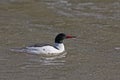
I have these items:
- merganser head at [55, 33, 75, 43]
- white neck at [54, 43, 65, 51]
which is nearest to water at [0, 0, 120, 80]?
white neck at [54, 43, 65, 51]

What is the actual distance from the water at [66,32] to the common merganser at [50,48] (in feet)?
0.69

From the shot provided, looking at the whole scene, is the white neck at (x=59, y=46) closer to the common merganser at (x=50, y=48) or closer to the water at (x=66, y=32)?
the common merganser at (x=50, y=48)

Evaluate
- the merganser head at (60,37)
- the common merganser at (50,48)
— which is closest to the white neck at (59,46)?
the common merganser at (50,48)

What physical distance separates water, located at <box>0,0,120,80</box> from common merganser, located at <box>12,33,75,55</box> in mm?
210

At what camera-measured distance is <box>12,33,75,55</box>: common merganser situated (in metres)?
17.2

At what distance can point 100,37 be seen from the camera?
18.8 metres

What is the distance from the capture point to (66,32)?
64.6 ft

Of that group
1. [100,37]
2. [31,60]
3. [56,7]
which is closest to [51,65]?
[31,60]

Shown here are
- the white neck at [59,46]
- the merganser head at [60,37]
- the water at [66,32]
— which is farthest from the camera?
the merganser head at [60,37]

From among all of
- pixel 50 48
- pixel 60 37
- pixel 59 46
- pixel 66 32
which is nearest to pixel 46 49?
pixel 50 48

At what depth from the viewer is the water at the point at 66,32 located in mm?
15125

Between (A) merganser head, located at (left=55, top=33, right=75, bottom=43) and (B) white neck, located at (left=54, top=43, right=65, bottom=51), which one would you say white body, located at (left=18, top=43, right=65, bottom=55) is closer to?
(B) white neck, located at (left=54, top=43, right=65, bottom=51)

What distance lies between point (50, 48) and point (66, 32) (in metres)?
2.23

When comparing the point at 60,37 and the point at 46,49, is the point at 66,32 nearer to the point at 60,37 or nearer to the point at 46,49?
the point at 60,37
